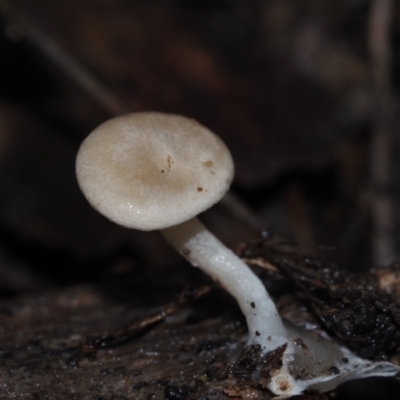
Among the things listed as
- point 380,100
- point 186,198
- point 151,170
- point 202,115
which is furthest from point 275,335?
point 380,100

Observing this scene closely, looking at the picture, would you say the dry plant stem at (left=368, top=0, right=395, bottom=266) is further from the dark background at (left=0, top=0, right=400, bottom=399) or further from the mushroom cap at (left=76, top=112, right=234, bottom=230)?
the mushroom cap at (left=76, top=112, right=234, bottom=230)

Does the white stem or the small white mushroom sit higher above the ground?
the small white mushroom

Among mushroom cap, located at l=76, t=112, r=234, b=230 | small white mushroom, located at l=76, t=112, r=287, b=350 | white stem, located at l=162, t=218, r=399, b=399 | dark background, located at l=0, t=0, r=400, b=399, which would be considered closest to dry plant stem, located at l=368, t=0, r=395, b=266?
dark background, located at l=0, t=0, r=400, b=399

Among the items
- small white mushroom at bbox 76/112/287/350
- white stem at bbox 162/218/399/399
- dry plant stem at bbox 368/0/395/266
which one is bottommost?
white stem at bbox 162/218/399/399

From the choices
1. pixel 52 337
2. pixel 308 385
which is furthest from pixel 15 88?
pixel 308 385

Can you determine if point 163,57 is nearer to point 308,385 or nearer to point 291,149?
point 291,149

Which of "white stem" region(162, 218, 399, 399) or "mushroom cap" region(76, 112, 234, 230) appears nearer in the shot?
"mushroom cap" region(76, 112, 234, 230)

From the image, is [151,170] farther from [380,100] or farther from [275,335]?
[380,100]

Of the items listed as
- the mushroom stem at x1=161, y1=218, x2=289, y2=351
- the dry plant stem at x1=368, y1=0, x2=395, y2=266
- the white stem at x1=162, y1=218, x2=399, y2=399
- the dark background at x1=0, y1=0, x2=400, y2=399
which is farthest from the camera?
the dry plant stem at x1=368, y1=0, x2=395, y2=266
